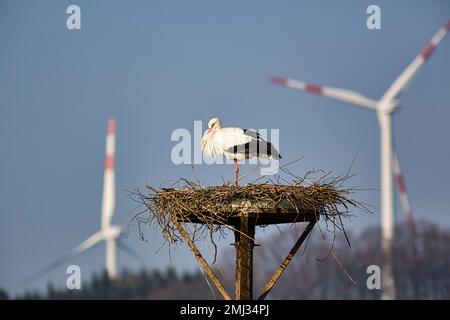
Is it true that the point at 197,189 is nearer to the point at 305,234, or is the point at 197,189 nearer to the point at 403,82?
the point at 305,234

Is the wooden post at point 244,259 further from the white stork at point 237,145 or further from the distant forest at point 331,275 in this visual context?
the distant forest at point 331,275

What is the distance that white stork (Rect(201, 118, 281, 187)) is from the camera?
1368 centimetres

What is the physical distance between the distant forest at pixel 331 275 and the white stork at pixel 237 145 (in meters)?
40.1

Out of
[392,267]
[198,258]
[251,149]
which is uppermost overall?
[392,267]

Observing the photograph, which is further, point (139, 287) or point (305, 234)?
point (139, 287)

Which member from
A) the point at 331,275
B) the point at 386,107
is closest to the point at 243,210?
the point at 386,107

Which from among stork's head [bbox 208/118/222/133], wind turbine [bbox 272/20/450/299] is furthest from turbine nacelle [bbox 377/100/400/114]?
stork's head [bbox 208/118/222/133]

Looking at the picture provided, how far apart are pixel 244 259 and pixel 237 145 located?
2.61 meters

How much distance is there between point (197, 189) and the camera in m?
11.6

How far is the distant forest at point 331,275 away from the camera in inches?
2207

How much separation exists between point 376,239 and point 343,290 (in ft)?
14.3

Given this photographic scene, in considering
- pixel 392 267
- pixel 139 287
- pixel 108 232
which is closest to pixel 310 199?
pixel 108 232

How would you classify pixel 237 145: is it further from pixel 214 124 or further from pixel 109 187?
pixel 109 187

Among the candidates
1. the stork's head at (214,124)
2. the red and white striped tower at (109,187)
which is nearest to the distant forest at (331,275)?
the red and white striped tower at (109,187)
